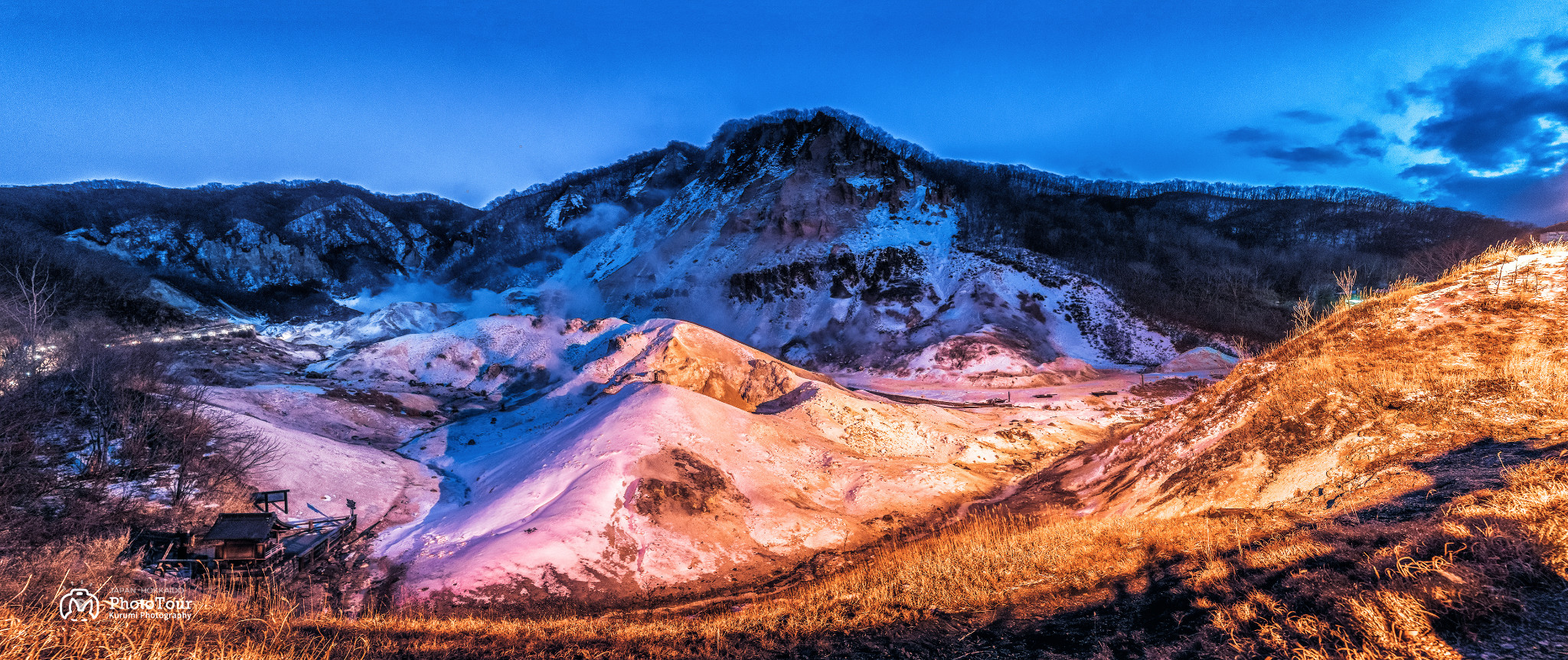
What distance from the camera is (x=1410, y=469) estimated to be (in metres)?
7.28

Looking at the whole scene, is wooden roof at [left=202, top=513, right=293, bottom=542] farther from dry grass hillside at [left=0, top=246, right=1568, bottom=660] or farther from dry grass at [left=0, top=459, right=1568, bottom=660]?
dry grass at [left=0, top=459, right=1568, bottom=660]

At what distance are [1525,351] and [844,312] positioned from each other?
3926 cm

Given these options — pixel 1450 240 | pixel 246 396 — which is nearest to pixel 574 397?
pixel 246 396

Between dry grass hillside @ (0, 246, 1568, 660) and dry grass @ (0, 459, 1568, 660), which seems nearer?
dry grass @ (0, 459, 1568, 660)

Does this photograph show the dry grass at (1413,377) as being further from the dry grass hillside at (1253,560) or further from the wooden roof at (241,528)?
the wooden roof at (241,528)

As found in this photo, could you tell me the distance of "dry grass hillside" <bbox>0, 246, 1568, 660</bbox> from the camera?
375 centimetres

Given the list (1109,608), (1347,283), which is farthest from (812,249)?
(1109,608)

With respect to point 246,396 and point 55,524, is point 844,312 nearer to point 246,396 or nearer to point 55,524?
point 246,396

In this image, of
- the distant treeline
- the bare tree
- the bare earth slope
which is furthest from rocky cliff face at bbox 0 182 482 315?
the distant treeline

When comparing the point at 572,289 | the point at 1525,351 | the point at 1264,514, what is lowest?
the point at 1264,514

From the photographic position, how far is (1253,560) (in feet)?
17.8

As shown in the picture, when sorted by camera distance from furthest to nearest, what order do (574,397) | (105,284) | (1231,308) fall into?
(1231,308)
(105,284)
(574,397)

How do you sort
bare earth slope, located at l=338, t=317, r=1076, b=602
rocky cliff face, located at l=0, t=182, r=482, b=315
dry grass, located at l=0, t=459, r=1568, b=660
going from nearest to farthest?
dry grass, located at l=0, t=459, r=1568, b=660 → bare earth slope, located at l=338, t=317, r=1076, b=602 → rocky cliff face, located at l=0, t=182, r=482, b=315

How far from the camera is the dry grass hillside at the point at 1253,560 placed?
3.75 m
